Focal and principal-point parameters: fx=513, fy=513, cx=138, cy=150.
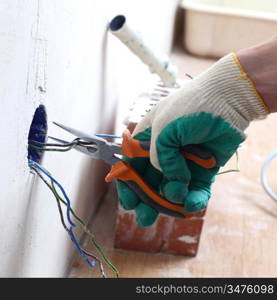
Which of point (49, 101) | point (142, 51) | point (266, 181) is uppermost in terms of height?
point (49, 101)

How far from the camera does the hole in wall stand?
68 cm

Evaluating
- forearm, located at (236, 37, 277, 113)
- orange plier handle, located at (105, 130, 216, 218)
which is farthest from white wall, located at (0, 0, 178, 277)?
Result: forearm, located at (236, 37, 277, 113)

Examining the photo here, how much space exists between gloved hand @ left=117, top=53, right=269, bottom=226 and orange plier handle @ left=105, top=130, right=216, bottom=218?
1cm

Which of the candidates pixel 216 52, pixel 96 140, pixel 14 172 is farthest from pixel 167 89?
pixel 216 52

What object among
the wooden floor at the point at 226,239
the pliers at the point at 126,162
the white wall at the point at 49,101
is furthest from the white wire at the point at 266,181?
the pliers at the point at 126,162

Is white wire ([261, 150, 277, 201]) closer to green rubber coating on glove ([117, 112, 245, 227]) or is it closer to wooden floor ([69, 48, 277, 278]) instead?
wooden floor ([69, 48, 277, 278])

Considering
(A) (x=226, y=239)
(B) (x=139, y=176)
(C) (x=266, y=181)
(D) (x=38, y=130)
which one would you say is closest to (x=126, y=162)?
(B) (x=139, y=176)

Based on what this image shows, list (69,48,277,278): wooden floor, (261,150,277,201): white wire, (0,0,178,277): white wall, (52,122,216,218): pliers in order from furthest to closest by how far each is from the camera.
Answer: (261,150,277,201): white wire < (69,48,277,278): wooden floor < (52,122,216,218): pliers < (0,0,178,277): white wall

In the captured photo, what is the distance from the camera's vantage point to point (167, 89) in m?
1.26

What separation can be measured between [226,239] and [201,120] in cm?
59

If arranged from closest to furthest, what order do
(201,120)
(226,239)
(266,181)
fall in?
1. (201,120)
2. (226,239)
3. (266,181)

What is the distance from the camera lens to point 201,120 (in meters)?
0.62

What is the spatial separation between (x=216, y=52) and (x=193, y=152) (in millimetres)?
1722

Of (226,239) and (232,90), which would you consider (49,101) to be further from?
(226,239)
